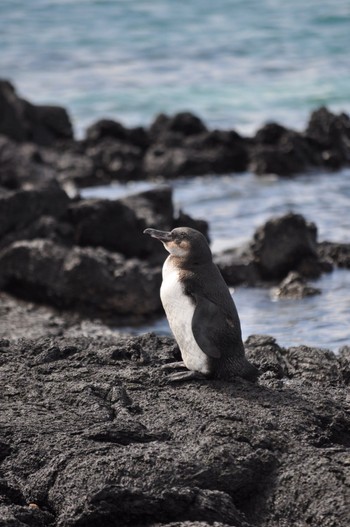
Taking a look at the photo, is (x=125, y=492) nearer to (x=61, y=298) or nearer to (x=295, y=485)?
(x=295, y=485)

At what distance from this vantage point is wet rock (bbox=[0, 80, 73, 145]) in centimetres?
2055

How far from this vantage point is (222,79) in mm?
29359

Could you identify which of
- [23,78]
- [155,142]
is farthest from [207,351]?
[23,78]

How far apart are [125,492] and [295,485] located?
2.84 ft

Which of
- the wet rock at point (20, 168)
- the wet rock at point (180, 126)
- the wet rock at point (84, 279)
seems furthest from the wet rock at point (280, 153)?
the wet rock at point (84, 279)

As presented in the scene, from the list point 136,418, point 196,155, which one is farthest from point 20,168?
point 136,418

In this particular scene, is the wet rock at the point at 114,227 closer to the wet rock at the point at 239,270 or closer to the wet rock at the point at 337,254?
the wet rock at the point at 239,270

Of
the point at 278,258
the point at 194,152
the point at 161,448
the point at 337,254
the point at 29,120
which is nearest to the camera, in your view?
the point at 161,448

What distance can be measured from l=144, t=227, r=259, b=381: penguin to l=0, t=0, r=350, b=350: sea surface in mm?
3386

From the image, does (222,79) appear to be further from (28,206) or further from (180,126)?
(28,206)

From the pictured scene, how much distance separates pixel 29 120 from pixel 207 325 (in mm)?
15587

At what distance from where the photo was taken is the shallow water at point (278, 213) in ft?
35.9

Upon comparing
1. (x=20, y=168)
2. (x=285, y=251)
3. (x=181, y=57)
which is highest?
(x=181, y=57)

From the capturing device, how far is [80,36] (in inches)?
1435
